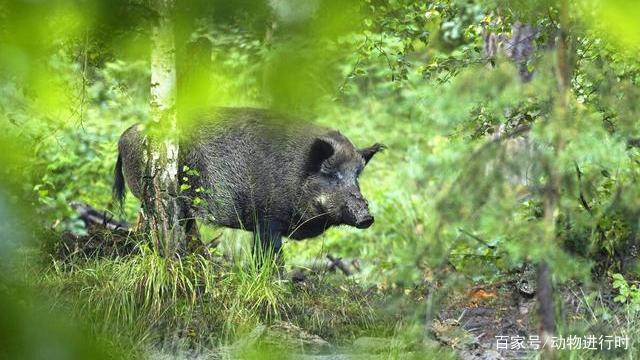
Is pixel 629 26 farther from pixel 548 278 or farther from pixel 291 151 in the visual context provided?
pixel 291 151

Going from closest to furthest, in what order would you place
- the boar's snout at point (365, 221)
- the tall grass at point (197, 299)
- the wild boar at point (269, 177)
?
the tall grass at point (197, 299), the boar's snout at point (365, 221), the wild boar at point (269, 177)

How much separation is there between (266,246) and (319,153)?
0.88 m

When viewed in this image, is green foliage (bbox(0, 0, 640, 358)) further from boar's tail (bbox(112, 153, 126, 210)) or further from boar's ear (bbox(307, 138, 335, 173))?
boar's ear (bbox(307, 138, 335, 173))

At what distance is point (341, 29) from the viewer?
0.89m

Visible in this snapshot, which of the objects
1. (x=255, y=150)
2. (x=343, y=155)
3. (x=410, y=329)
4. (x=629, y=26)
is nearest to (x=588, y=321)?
(x=410, y=329)

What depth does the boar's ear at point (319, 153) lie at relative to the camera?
23.6ft

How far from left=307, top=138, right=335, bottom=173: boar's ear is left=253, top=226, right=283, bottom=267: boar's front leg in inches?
24.3

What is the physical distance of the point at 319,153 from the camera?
7270mm

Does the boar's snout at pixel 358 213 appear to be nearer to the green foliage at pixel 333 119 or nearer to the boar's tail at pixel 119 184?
the green foliage at pixel 333 119

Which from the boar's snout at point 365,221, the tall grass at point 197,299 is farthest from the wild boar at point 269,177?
the tall grass at point 197,299

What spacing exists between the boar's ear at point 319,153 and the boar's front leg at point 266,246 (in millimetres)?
617

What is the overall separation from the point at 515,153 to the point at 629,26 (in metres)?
2.02

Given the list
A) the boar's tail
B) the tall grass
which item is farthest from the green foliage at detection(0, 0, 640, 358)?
the boar's tail

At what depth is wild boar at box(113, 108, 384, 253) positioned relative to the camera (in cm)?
718
